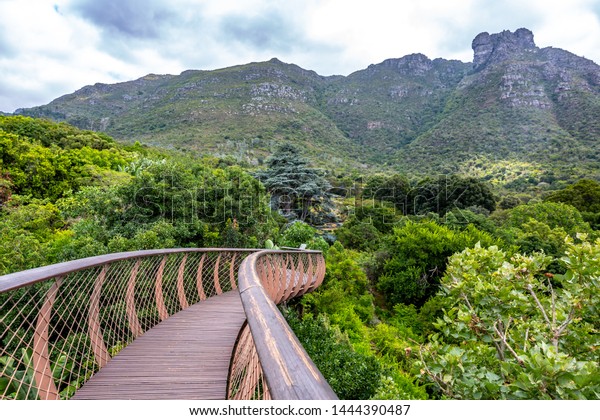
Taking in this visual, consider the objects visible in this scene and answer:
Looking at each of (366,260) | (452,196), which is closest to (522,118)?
(452,196)

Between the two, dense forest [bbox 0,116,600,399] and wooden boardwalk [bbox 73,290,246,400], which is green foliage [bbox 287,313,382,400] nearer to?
dense forest [bbox 0,116,600,399]

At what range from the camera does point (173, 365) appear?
2945mm

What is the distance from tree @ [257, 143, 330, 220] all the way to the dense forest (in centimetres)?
11

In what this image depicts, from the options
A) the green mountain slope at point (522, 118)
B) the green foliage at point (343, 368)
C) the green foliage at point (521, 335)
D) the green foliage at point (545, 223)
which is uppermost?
the green mountain slope at point (522, 118)

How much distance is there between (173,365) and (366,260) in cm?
1527

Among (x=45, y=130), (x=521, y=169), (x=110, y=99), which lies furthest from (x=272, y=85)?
(x=45, y=130)

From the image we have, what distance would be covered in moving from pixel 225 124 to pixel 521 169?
64.2 m

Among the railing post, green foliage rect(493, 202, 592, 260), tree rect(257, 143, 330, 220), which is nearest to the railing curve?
the railing post

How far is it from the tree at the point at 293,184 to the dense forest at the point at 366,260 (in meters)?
0.11

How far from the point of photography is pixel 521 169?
2372 inches

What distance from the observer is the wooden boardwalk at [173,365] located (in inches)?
98.5

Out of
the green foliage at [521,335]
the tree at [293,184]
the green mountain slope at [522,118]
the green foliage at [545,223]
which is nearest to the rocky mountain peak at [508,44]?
the green mountain slope at [522,118]

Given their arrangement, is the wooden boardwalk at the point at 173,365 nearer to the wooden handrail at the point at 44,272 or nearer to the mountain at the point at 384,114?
the wooden handrail at the point at 44,272

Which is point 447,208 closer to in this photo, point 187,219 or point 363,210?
point 363,210
